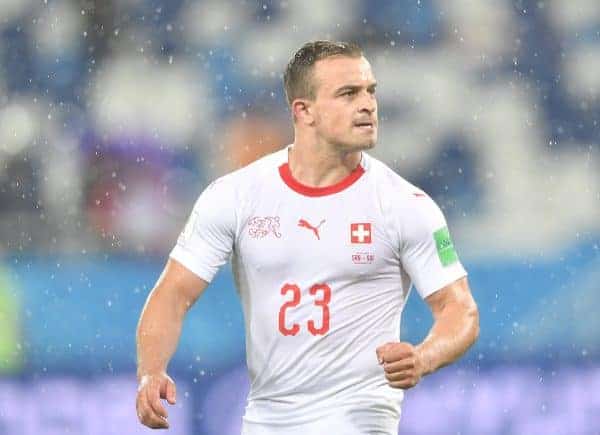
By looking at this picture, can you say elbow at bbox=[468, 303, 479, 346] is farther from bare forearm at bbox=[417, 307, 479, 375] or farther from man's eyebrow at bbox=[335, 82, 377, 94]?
man's eyebrow at bbox=[335, 82, 377, 94]

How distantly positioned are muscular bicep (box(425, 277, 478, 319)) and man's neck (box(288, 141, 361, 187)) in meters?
0.48

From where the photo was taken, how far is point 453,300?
4352mm

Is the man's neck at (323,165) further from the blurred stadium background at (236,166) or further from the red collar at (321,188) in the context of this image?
the blurred stadium background at (236,166)

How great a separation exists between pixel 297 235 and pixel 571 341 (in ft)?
11.0

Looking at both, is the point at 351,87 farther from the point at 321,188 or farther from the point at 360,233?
the point at 360,233

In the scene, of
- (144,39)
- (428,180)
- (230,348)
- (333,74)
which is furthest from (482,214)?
(333,74)

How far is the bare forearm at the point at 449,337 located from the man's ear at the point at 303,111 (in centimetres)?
75

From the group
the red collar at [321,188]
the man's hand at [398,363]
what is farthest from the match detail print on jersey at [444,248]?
the man's hand at [398,363]

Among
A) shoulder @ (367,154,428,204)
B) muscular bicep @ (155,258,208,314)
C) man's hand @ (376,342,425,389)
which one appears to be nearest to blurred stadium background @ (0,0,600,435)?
muscular bicep @ (155,258,208,314)

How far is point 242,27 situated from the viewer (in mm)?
7965

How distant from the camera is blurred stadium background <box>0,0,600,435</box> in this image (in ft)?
24.4

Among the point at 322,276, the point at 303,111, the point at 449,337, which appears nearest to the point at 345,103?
the point at 303,111

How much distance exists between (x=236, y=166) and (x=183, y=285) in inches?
128

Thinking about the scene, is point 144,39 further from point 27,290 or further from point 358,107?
point 358,107
